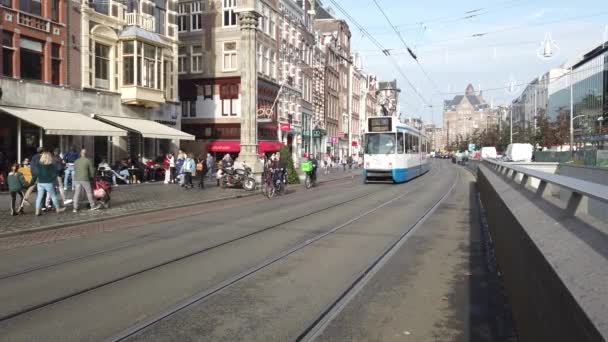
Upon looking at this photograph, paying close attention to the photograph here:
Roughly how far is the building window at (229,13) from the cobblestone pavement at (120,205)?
72.3ft

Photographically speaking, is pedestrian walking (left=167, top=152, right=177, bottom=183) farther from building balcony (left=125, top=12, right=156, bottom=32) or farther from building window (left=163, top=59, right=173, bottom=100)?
building balcony (left=125, top=12, right=156, bottom=32)

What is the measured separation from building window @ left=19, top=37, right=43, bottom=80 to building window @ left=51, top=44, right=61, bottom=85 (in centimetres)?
64

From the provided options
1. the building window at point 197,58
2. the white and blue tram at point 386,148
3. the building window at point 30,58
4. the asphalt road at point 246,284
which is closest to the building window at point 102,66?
the building window at point 30,58

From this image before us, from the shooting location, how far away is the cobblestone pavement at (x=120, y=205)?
12078 millimetres

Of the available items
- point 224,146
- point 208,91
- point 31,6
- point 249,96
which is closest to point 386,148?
point 249,96

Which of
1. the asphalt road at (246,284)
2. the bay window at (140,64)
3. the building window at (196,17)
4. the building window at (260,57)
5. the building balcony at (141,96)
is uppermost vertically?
the building window at (196,17)

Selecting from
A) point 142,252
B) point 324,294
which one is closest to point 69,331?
point 324,294

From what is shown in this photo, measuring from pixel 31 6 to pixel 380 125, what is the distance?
16423 millimetres

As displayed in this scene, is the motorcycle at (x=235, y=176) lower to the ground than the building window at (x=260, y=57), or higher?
lower

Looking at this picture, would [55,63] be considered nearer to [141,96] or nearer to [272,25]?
[141,96]

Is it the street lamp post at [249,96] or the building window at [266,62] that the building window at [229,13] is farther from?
the street lamp post at [249,96]

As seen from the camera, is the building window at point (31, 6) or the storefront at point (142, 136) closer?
the building window at point (31, 6)

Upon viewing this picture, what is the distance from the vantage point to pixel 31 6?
2216 centimetres

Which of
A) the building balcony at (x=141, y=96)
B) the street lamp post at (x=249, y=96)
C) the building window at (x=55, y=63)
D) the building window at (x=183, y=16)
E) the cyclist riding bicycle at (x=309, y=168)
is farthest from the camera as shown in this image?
the building window at (x=183, y=16)
